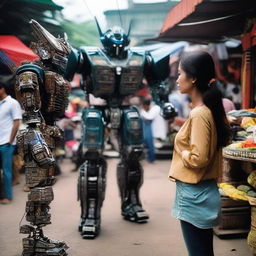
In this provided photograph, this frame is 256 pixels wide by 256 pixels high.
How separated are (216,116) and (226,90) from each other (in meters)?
5.31

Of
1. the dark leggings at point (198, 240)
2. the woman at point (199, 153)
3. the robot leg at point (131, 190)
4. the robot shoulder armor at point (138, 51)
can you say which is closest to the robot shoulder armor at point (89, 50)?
the robot shoulder armor at point (138, 51)

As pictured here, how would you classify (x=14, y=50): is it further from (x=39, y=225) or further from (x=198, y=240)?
(x=198, y=240)

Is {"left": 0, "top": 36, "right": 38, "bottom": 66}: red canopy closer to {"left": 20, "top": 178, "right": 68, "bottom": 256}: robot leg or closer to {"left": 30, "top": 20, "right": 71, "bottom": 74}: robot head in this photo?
{"left": 30, "top": 20, "right": 71, "bottom": 74}: robot head

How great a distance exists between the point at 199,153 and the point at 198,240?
55 centimetres

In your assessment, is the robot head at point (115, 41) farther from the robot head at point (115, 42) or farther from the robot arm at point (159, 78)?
the robot arm at point (159, 78)

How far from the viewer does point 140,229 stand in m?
4.30

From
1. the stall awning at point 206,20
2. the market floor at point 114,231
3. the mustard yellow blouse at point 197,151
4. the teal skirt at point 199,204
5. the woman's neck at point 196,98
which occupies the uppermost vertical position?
the stall awning at point 206,20

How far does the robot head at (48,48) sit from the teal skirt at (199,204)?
163 cm

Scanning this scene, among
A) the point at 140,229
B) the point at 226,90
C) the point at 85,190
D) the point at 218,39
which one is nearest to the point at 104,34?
the point at 85,190

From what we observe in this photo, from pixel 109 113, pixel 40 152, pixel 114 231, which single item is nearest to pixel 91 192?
pixel 114 231

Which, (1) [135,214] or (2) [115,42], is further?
(1) [135,214]

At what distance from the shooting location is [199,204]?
7.72 ft

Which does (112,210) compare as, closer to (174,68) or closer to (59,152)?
(59,152)

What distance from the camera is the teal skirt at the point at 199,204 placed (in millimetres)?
2326
